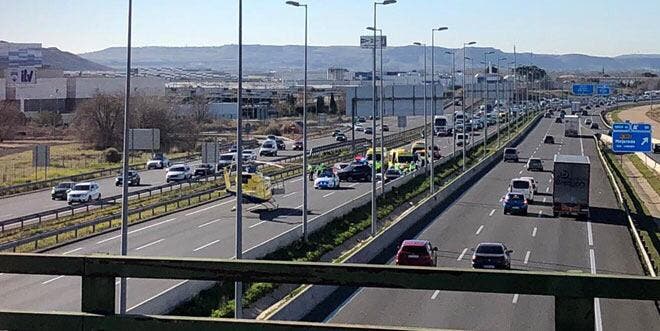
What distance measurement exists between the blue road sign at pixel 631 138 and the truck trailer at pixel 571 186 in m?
13.0

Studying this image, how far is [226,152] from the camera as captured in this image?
223ft

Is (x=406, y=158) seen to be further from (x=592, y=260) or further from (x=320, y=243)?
(x=592, y=260)

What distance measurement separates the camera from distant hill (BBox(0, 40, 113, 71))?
44.8 meters

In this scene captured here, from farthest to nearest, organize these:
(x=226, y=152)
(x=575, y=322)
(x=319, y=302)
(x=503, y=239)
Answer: (x=226, y=152) → (x=503, y=239) → (x=319, y=302) → (x=575, y=322)

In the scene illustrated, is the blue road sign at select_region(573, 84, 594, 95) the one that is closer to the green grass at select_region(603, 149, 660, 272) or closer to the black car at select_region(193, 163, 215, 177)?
the green grass at select_region(603, 149, 660, 272)

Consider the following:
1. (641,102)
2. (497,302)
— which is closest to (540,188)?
(497,302)

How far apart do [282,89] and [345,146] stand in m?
20.0

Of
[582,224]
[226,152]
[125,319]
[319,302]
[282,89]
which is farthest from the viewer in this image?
[282,89]

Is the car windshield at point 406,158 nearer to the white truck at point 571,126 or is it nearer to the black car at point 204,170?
the black car at point 204,170

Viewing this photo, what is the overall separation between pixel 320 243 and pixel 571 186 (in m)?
15.1

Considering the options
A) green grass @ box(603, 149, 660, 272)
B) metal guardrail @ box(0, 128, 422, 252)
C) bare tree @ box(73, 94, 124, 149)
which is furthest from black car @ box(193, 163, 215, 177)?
green grass @ box(603, 149, 660, 272)

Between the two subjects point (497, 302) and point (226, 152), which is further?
point (226, 152)

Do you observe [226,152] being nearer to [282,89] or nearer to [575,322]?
[282,89]

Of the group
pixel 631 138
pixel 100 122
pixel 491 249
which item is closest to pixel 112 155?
pixel 100 122
